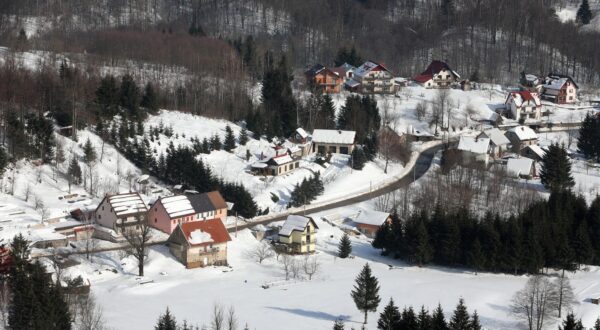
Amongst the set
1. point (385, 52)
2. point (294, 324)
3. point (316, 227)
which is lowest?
point (294, 324)

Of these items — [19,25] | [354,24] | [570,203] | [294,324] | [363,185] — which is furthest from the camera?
[354,24]

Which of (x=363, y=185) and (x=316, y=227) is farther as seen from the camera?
(x=363, y=185)

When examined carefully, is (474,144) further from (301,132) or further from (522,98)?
(522,98)

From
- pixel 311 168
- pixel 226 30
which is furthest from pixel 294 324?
pixel 226 30

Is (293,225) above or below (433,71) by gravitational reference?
below

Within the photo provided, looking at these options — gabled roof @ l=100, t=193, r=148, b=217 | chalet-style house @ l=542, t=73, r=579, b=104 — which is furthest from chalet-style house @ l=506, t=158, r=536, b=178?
gabled roof @ l=100, t=193, r=148, b=217

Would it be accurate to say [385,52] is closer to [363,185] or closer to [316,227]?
[363,185]

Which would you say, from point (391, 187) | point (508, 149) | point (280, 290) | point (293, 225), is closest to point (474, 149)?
point (508, 149)
